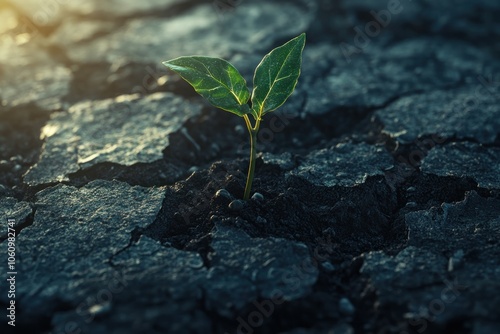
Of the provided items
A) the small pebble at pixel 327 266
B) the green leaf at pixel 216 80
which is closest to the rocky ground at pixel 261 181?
the small pebble at pixel 327 266

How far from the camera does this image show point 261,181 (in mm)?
1716

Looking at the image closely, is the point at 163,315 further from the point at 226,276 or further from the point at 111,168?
the point at 111,168

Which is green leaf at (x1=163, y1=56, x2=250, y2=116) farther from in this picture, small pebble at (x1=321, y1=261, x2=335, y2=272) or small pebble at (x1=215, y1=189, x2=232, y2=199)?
small pebble at (x1=321, y1=261, x2=335, y2=272)

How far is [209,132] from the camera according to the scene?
80.9 inches

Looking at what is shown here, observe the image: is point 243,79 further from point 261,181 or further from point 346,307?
point 346,307

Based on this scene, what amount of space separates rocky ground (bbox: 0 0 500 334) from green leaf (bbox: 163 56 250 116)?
29 cm

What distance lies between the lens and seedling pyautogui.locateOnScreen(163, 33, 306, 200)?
4.75 feet

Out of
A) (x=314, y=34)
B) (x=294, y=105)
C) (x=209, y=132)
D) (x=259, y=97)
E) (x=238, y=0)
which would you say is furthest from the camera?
(x=238, y=0)

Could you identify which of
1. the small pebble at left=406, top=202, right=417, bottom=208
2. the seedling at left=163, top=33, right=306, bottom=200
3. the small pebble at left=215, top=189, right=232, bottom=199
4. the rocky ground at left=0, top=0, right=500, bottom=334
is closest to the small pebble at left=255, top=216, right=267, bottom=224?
the rocky ground at left=0, top=0, right=500, bottom=334

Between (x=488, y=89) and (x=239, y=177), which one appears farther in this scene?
(x=488, y=89)

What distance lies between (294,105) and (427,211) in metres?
0.78

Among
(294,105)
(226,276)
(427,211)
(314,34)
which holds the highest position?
(314,34)

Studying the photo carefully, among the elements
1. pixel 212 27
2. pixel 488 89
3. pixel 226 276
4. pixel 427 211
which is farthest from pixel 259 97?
pixel 212 27

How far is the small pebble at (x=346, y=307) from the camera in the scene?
1283 mm
